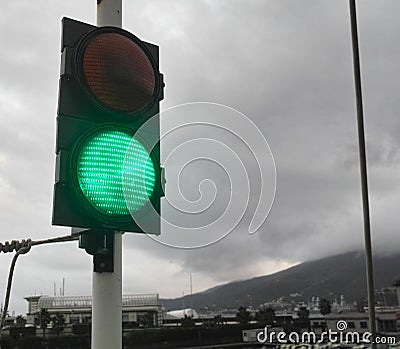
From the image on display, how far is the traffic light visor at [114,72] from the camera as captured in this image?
0.88m

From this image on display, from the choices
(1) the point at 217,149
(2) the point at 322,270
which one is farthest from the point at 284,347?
(2) the point at 322,270

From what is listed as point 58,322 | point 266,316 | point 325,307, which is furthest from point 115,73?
point 266,316

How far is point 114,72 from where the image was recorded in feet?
2.87

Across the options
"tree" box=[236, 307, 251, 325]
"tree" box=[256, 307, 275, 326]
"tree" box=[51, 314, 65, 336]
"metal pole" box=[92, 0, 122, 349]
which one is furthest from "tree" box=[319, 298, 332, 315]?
"metal pole" box=[92, 0, 122, 349]

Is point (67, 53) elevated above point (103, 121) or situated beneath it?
elevated above

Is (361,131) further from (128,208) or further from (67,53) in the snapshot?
(67,53)

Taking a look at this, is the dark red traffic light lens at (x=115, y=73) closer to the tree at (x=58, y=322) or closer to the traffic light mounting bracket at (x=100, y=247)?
the traffic light mounting bracket at (x=100, y=247)

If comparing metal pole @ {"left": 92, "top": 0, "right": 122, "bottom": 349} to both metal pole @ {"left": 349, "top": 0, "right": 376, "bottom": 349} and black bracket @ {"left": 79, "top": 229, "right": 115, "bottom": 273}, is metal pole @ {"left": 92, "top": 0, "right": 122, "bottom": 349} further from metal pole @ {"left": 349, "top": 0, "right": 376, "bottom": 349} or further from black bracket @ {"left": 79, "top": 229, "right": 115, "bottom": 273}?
metal pole @ {"left": 349, "top": 0, "right": 376, "bottom": 349}

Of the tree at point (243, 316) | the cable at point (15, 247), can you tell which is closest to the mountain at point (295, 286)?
the tree at point (243, 316)

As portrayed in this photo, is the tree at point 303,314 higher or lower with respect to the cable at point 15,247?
lower

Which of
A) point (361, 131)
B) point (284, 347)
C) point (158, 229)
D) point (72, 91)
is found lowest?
point (284, 347)

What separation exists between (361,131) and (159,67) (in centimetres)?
38

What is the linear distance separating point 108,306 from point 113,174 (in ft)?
0.77

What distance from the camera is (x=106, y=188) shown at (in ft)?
2.72
